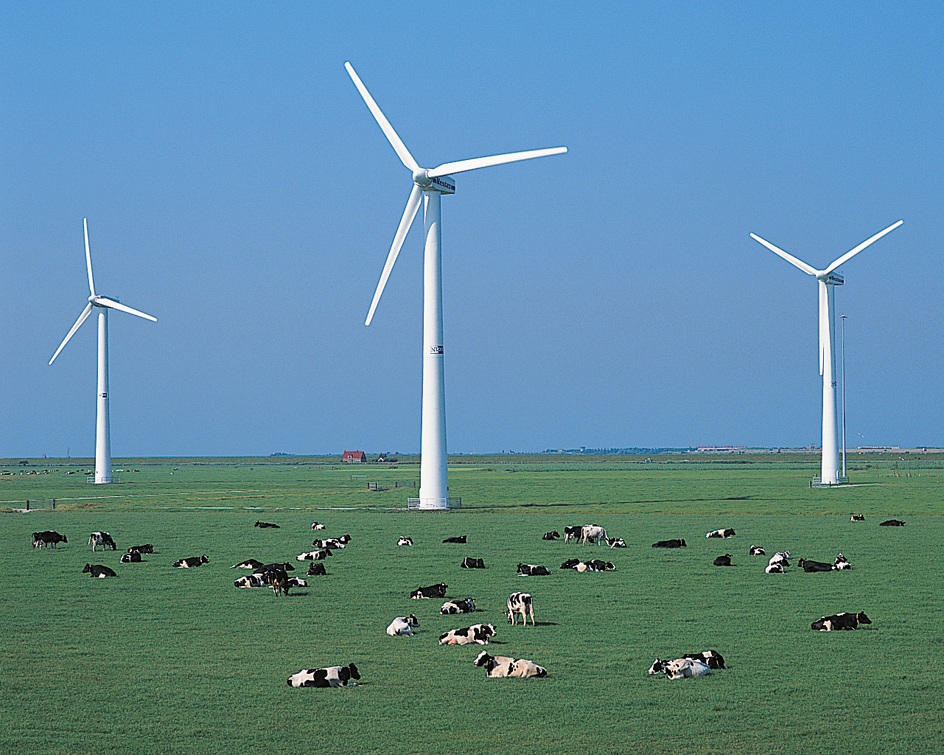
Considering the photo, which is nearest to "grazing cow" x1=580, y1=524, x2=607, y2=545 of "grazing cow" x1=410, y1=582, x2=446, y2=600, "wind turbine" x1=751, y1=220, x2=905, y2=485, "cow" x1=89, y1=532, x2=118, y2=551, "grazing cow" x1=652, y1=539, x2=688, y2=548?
"grazing cow" x1=652, y1=539, x2=688, y2=548

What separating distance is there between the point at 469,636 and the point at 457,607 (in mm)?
3123

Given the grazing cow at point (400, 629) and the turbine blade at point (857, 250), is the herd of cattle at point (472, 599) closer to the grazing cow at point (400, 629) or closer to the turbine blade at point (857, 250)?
the grazing cow at point (400, 629)

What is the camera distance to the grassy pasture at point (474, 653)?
1154 centimetres

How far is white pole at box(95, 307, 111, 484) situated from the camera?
10162cm

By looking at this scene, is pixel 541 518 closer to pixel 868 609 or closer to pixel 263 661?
pixel 868 609

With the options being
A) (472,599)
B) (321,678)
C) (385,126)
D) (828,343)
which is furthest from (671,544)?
(828,343)

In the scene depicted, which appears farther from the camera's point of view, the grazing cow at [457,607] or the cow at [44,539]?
the cow at [44,539]

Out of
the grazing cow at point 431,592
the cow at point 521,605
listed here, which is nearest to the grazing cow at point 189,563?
the grazing cow at point 431,592

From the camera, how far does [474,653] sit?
16219 mm

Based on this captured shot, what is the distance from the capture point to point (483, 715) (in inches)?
487

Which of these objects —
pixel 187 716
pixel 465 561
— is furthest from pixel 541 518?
pixel 187 716

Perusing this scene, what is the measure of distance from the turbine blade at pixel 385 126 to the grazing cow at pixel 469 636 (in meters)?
46.0

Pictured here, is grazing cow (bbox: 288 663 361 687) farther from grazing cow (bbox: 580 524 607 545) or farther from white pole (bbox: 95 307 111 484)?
white pole (bbox: 95 307 111 484)

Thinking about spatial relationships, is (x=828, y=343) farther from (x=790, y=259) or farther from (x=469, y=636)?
(x=469, y=636)
